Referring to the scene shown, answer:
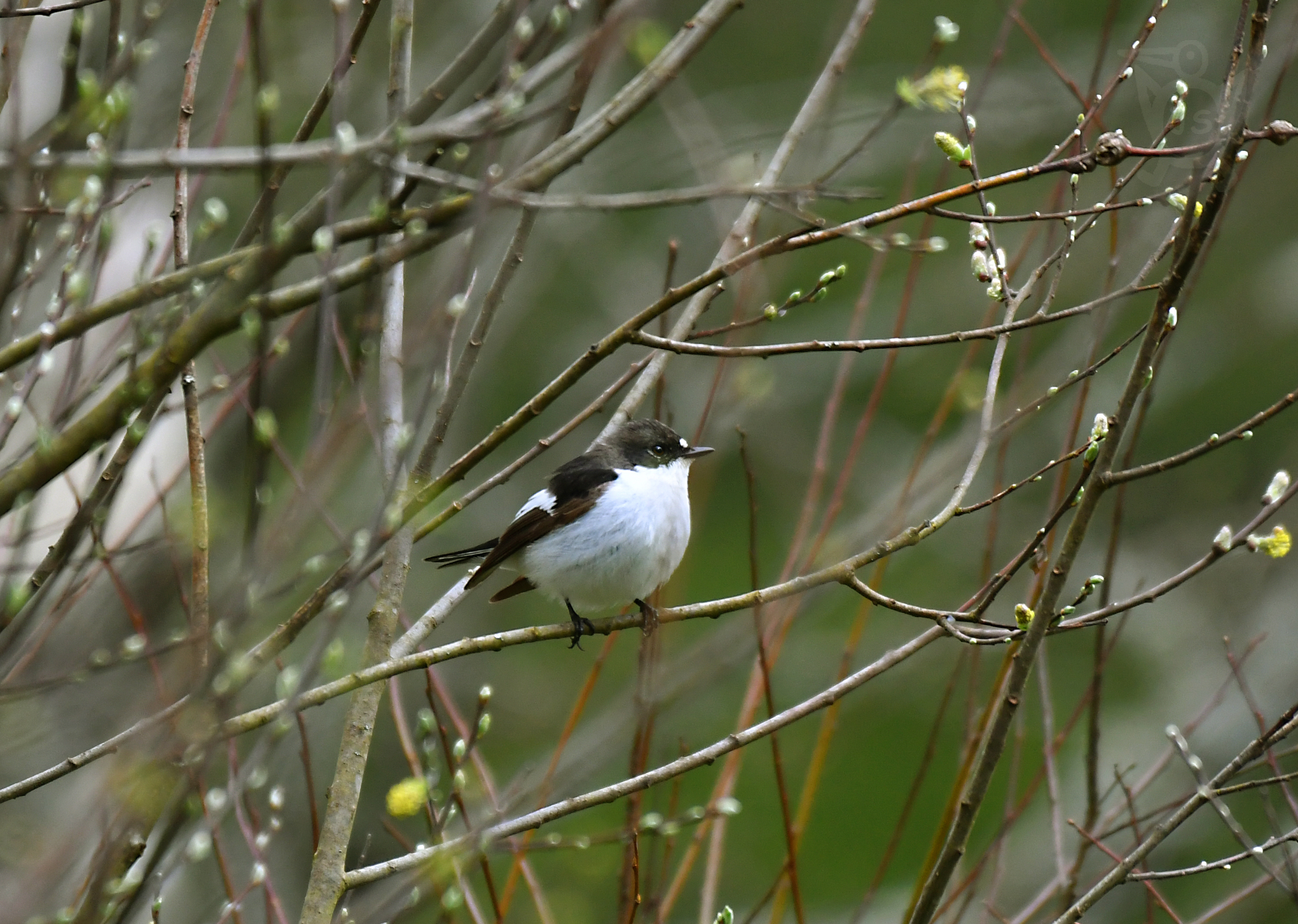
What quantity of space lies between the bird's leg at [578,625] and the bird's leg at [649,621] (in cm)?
20

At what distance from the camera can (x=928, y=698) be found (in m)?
11.6

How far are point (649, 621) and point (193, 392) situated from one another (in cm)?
157

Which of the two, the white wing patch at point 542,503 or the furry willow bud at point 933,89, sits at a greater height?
the furry willow bud at point 933,89

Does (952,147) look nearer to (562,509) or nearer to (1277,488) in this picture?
(1277,488)

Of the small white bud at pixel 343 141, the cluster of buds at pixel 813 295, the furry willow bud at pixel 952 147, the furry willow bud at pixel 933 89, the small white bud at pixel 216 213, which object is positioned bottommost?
the cluster of buds at pixel 813 295

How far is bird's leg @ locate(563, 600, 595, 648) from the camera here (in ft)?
12.9

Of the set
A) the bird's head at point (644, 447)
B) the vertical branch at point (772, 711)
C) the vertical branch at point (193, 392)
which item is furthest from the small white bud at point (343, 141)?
the bird's head at point (644, 447)

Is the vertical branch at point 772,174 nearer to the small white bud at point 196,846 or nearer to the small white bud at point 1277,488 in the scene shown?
the small white bud at point 1277,488

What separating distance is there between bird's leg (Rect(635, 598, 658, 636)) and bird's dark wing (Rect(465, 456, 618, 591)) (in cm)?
58

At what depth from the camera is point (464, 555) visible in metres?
5.04

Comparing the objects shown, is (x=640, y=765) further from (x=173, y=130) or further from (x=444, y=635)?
(x=444, y=635)

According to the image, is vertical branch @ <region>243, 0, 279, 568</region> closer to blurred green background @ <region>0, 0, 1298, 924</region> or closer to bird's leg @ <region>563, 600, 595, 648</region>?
bird's leg @ <region>563, 600, 595, 648</region>

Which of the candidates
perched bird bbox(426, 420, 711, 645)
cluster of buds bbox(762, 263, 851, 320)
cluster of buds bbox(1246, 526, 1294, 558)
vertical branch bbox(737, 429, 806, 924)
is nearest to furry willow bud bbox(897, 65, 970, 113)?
cluster of buds bbox(762, 263, 851, 320)

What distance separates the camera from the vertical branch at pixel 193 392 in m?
2.87
